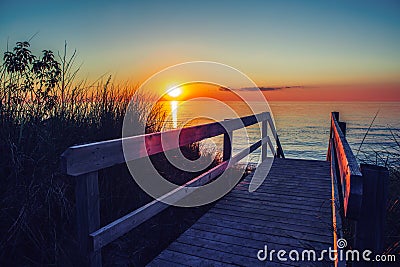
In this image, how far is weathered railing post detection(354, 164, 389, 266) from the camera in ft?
3.69

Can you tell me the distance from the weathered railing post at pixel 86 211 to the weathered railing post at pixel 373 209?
1.58 meters

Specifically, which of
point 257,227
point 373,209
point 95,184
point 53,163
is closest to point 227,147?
point 257,227

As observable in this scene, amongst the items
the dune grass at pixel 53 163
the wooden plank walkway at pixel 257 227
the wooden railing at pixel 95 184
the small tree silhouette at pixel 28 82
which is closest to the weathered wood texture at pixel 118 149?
the wooden railing at pixel 95 184

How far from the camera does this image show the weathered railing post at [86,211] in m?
1.85

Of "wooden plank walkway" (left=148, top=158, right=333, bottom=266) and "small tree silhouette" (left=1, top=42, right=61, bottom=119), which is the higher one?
"small tree silhouette" (left=1, top=42, right=61, bottom=119)

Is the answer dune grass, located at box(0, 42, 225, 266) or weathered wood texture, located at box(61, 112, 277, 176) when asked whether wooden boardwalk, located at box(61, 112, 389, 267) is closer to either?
weathered wood texture, located at box(61, 112, 277, 176)

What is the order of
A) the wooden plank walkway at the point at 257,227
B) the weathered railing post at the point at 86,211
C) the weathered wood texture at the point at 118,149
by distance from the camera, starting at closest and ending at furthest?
the weathered wood texture at the point at 118,149 < the weathered railing post at the point at 86,211 < the wooden plank walkway at the point at 257,227

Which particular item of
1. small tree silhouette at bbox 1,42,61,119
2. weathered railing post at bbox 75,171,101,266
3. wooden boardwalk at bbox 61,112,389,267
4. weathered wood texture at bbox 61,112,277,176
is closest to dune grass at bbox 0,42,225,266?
small tree silhouette at bbox 1,42,61,119

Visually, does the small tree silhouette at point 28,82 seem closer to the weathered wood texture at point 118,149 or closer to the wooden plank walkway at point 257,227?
the weathered wood texture at point 118,149

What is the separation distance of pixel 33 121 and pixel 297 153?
18121 mm

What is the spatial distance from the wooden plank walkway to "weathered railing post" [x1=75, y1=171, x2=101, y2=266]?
0.78 m

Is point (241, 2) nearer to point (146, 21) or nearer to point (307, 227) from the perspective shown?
point (146, 21)

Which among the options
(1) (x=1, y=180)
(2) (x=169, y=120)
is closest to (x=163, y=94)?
(2) (x=169, y=120)

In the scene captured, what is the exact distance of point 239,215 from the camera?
12.0ft
